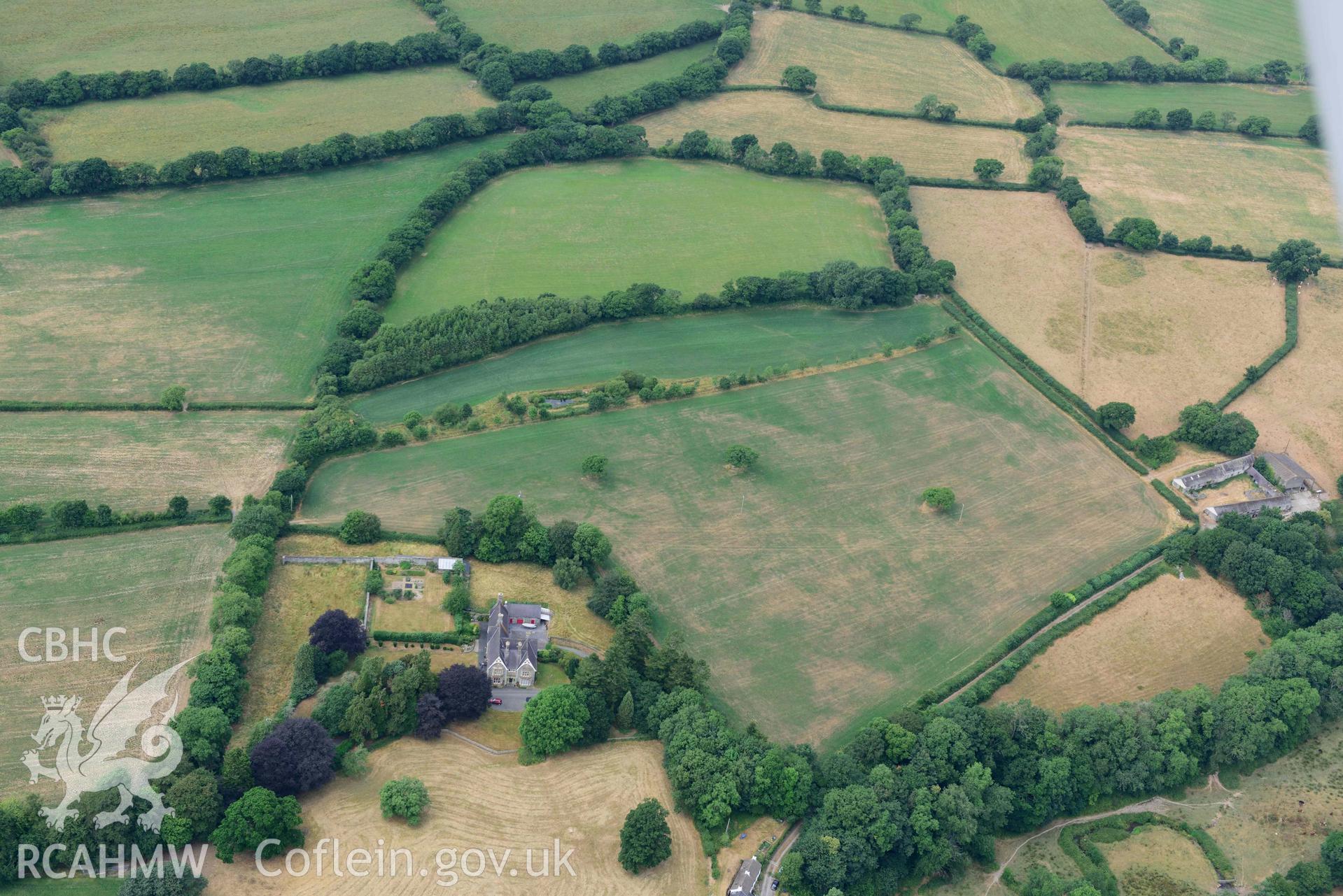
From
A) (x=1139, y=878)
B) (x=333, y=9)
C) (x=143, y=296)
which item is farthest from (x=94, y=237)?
(x=1139, y=878)

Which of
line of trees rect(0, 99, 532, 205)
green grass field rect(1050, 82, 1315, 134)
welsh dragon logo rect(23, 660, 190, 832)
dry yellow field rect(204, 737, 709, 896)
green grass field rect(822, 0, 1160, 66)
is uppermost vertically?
green grass field rect(822, 0, 1160, 66)

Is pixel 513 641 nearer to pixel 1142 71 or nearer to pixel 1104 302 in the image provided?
pixel 1104 302

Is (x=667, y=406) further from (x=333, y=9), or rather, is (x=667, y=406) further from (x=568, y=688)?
(x=333, y=9)

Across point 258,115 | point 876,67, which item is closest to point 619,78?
point 876,67

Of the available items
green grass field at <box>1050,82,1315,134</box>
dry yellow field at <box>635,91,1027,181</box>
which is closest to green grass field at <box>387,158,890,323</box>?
dry yellow field at <box>635,91,1027,181</box>

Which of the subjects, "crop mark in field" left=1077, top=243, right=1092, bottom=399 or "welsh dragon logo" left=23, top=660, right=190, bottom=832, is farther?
"crop mark in field" left=1077, top=243, right=1092, bottom=399

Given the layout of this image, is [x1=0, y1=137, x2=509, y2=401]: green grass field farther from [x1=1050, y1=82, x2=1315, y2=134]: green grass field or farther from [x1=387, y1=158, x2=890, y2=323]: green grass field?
[x1=1050, y1=82, x2=1315, y2=134]: green grass field
